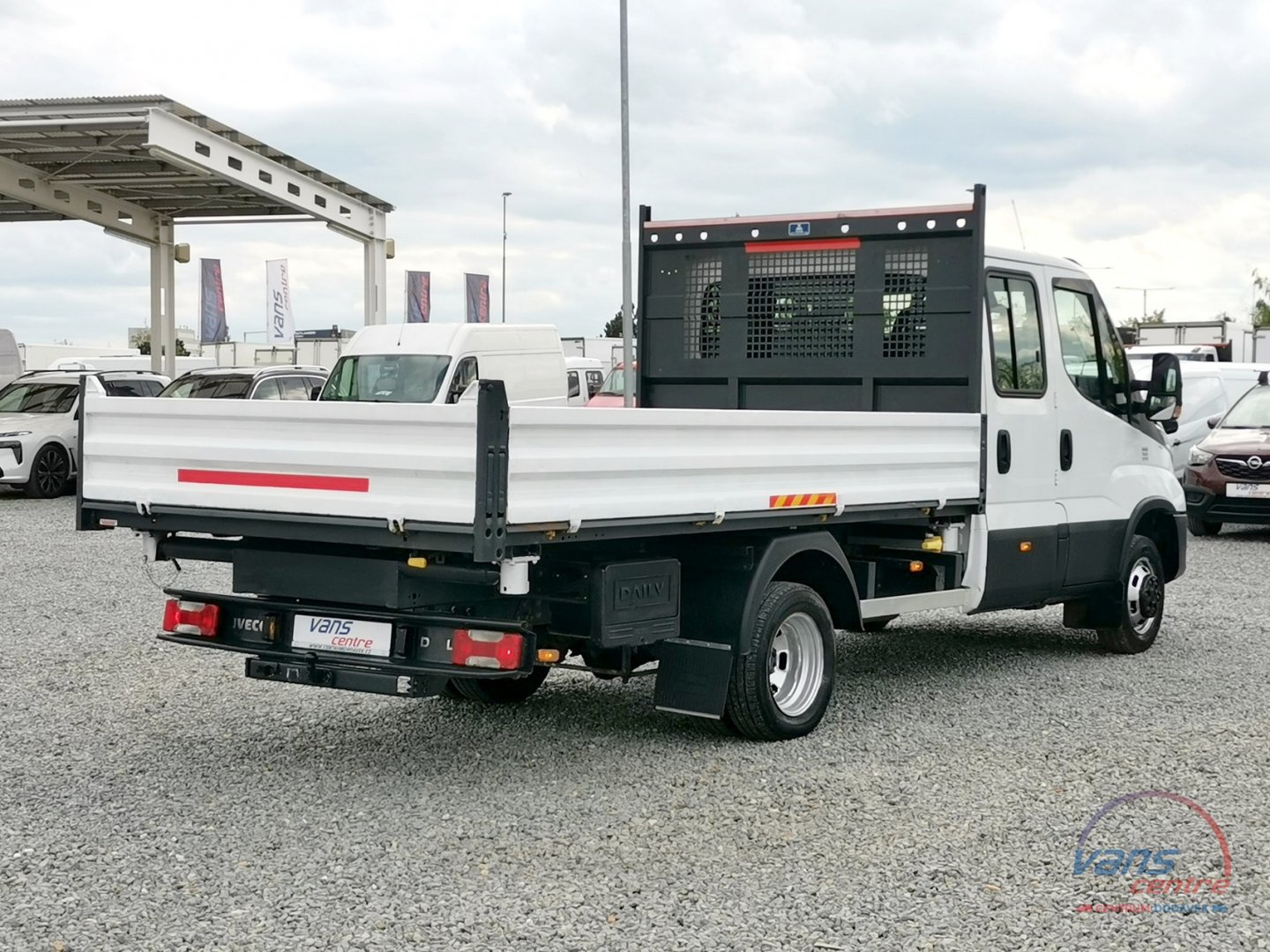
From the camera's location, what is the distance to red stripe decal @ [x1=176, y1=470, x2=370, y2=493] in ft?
18.6

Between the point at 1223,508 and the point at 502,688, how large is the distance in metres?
12.1

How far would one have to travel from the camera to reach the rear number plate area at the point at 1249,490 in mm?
16938

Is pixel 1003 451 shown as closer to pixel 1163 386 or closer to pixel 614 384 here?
pixel 1163 386

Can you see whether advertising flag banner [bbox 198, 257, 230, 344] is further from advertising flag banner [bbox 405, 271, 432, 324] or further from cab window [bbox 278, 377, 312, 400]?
cab window [bbox 278, 377, 312, 400]

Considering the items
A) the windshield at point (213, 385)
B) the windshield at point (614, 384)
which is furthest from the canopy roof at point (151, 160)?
the windshield at point (614, 384)

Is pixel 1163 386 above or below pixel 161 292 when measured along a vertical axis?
below

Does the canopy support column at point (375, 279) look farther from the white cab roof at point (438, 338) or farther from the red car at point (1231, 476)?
the red car at point (1231, 476)

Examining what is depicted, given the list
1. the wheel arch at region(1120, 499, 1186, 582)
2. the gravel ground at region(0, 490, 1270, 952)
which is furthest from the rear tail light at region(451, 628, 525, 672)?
the wheel arch at region(1120, 499, 1186, 582)

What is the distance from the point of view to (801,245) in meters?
8.65

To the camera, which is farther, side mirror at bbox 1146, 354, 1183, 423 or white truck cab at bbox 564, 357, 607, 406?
white truck cab at bbox 564, 357, 607, 406

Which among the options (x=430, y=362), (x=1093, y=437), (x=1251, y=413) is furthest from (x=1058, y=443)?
(x=430, y=362)

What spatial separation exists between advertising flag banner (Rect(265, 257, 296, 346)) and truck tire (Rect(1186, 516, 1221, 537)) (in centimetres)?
3575

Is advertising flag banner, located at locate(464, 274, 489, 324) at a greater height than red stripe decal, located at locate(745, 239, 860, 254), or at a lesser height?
greater

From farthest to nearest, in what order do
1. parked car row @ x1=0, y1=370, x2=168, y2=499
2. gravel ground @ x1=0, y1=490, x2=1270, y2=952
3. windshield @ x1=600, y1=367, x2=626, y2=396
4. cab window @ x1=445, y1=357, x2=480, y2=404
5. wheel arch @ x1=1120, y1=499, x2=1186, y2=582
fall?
windshield @ x1=600, y1=367, x2=626, y2=396 < parked car row @ x1=0, y1=370, x2=168, y2=499 < cab window @ x1=445, y1=357, x2=480, y2=404 < wheel arch @ x1=1120, y1=499, x2=1186, y2=582 < gravel ground @ x1=0, y1=490, x2=1270, y2=952
